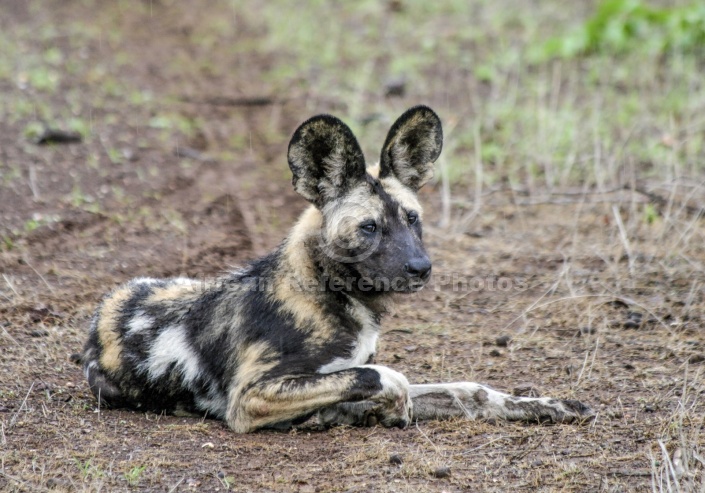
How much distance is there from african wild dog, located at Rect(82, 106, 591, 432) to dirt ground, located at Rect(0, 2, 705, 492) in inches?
5.5

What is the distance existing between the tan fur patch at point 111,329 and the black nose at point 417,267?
1.49 meters

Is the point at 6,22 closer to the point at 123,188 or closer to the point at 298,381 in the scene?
the point at 123,188

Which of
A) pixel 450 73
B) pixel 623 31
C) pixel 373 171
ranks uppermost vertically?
pixel 623 31

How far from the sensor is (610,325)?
534 centimetres

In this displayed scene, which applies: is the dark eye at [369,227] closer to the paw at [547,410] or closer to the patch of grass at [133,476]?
the paw at [547,410]

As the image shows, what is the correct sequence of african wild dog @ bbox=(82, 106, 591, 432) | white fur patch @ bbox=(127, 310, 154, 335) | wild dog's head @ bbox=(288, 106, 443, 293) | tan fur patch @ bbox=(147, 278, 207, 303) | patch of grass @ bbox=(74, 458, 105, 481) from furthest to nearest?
tan fur patch @ bbox=(147, 278, 207, 303), white fur patch @ bbox=(127, 310, 154, 335), wild dog's head @ bbox=(288, 106, 443, 293), african wild dog @ bbox=(82, 106, 591, 432), patch of grass @ bbox=(74, 458, 105, 481)

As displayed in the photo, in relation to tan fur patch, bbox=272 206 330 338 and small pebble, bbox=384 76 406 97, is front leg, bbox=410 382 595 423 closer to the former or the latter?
tan fur patch, bbox=272 206 330 338

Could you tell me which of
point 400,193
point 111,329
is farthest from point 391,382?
point 111,329

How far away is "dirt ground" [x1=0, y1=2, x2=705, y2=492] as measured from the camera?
355cm

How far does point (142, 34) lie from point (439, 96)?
4626 millimetres

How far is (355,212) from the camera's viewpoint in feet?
14.2

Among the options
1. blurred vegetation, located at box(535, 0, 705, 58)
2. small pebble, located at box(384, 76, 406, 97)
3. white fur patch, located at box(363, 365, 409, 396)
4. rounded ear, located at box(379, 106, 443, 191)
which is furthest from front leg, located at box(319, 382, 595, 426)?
blurred vegetation, located at box(535, 0, 705, 58)

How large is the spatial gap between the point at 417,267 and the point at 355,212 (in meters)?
0.42

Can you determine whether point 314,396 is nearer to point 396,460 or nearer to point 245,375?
point 245,375
